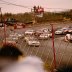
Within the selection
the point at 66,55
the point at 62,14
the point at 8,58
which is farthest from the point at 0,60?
the point at 62,14

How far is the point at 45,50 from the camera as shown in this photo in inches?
364

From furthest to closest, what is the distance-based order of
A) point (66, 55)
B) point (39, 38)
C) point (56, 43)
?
point (39, 38), point (56, 43), point (66, 55)

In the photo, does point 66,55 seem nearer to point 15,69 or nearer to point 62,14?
point 15,69

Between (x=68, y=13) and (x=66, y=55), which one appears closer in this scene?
(x=66, y=55)

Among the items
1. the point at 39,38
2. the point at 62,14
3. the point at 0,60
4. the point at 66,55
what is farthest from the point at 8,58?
the point at 62,14

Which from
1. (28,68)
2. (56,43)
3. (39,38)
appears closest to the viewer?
(28,68)

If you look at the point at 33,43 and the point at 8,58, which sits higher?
the point at 8,58

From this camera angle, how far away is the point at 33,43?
9.34 metres

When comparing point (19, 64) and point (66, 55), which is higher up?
point (19, 64)

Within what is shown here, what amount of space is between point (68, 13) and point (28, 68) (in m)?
23.9

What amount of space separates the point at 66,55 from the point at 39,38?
217cm

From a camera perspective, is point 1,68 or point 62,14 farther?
point 62,14

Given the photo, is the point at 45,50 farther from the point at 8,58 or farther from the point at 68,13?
the point at 68,13

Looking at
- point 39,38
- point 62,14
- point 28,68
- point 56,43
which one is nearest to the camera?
point 28,68
